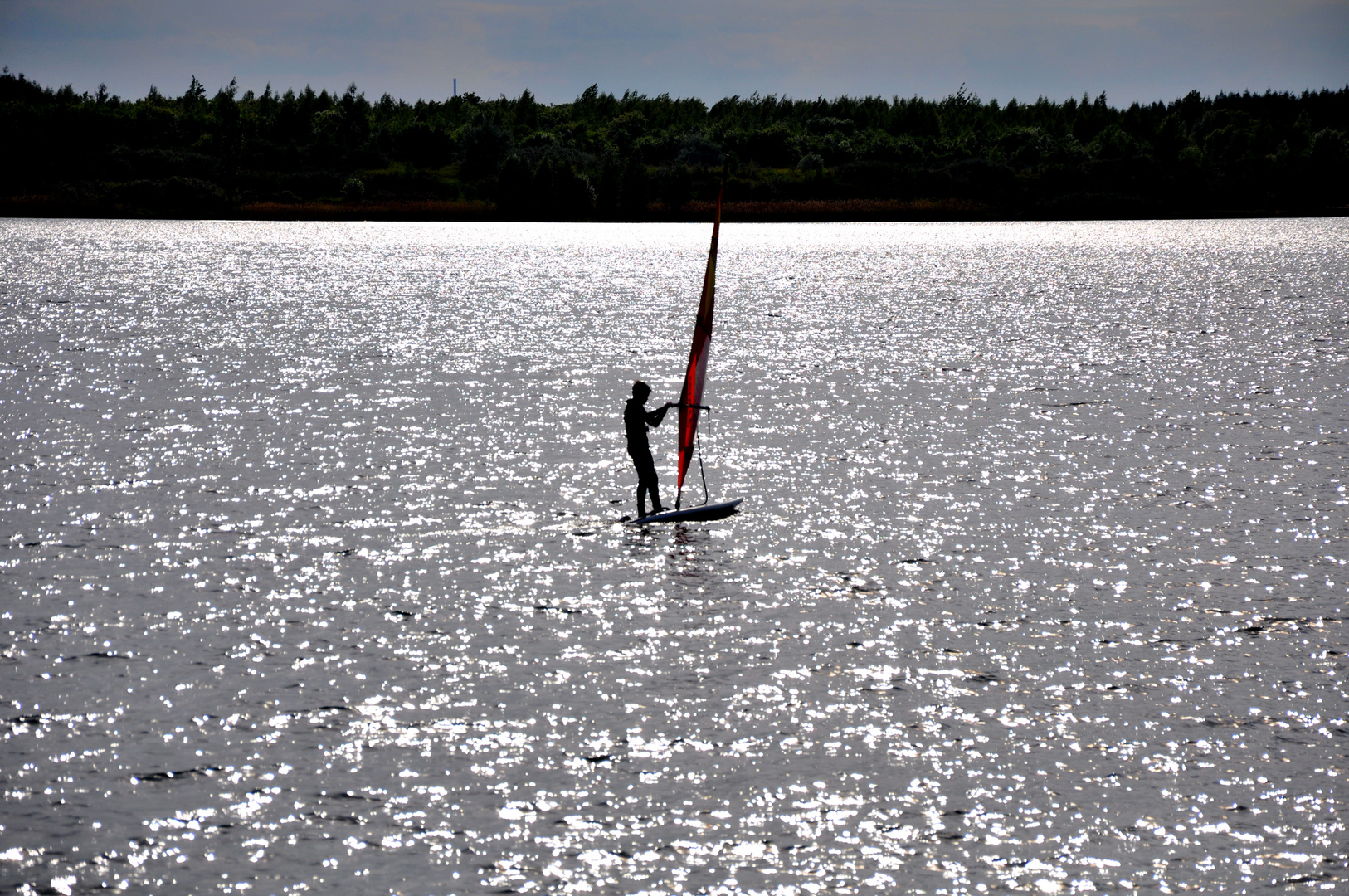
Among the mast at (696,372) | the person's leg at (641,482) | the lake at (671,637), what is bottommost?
the lake at (671,637)

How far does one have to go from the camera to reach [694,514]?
24.6 m

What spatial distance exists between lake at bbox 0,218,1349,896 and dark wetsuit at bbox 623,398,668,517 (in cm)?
64

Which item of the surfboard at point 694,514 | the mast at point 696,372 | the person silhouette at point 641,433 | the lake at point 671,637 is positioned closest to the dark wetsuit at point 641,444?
the person silhouette at point 641,433

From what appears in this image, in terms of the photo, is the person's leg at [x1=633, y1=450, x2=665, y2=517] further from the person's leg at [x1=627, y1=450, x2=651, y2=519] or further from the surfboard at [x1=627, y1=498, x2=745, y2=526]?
the surfboard at [x1=627, y1=498, x2=745, y2=526]

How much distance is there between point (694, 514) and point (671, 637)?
677 centimetres

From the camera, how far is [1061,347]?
189 feet

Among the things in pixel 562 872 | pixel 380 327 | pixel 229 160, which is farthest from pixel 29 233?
pixel 562 872

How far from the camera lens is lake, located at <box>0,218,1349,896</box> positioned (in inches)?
478

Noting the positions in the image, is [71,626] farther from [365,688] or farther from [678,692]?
[678,692]

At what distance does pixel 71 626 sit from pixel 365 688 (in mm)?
5210

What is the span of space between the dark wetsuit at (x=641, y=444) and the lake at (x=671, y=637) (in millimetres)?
638

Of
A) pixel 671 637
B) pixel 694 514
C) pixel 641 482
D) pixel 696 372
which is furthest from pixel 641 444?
pixel 671 637

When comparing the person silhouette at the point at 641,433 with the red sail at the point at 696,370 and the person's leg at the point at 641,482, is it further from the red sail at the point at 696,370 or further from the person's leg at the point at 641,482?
the red sail at the point at 696,370

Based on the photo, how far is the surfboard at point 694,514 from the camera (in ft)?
80.2
